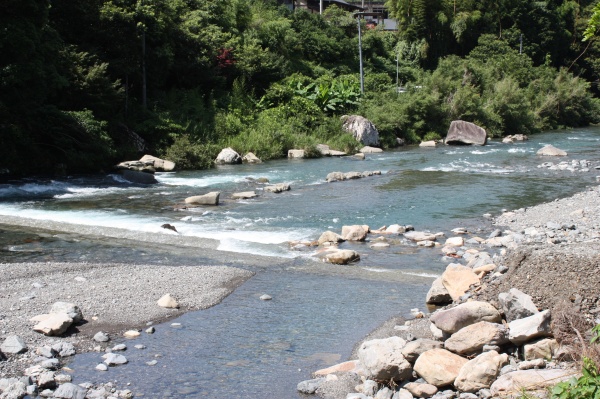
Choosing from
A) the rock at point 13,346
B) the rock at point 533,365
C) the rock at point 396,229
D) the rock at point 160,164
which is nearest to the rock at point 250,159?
the rock at point 160,164

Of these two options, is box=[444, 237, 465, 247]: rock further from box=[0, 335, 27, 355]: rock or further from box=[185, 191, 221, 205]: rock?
box=[0, 335, 27, 355]: rock

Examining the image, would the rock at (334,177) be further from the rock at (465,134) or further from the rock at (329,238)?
the rock at (465,134)

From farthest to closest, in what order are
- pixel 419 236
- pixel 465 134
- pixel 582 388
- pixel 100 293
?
1. pixel 465 134
2. pixel 419 236
3. pixel 100 293
4. pixel 582 388

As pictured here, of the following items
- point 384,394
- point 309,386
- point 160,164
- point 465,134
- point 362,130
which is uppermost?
point 362,130

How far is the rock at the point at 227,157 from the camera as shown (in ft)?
106

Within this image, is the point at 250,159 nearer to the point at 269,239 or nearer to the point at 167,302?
the point at 269,239

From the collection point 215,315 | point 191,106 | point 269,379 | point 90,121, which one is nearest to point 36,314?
point 215,315

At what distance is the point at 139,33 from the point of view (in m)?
31.4

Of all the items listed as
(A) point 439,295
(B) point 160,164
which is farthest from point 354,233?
(B) point 160,164

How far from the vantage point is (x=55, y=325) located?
31.7ft

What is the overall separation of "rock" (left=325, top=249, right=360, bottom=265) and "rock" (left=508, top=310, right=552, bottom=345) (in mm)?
6352

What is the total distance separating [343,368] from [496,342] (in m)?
1.95

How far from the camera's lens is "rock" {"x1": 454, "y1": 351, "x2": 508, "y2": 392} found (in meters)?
7.42

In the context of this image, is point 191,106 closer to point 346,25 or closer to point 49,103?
point 49,103
